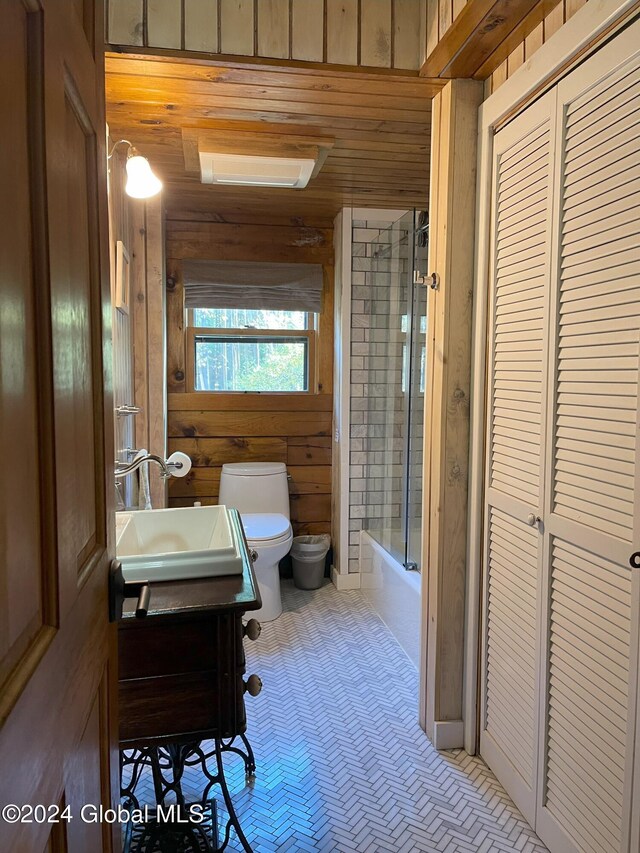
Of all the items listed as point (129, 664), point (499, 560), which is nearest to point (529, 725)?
point (499, 560)

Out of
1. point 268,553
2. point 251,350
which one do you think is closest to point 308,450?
point 251,350

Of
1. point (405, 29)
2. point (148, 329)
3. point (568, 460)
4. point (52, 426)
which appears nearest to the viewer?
point (52, 426)

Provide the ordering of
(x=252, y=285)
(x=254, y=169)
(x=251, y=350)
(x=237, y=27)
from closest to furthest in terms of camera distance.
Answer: (x=237, y=27) < (x=254, y=169) < (x=252, y=285) < (x=251, y=350)

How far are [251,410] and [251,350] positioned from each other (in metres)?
0.38

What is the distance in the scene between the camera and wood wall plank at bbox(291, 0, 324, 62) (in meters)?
1.81

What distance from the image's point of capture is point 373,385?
3.73m

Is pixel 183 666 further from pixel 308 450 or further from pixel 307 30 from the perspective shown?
pixel 308 450

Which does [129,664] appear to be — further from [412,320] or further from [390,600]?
[412,320]

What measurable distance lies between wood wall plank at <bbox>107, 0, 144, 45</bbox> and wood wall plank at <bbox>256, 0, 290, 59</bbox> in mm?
341

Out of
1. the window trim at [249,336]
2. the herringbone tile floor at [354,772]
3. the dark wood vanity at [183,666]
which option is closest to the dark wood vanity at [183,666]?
the dark wood vanity at [183,666]

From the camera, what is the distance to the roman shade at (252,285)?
3.69m

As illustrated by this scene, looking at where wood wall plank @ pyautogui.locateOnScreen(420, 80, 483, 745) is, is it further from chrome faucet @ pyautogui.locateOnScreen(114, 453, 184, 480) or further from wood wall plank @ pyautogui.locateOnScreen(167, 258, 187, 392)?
wood wall plank @ pyautogui.locateOnScreen(167, 258, 187, 392)

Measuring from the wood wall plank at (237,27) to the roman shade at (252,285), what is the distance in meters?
1.94

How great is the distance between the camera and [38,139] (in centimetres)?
62
